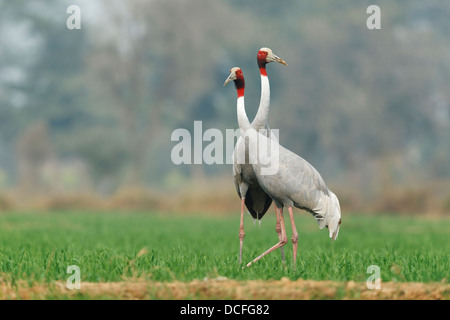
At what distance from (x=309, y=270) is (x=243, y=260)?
1.41 metres

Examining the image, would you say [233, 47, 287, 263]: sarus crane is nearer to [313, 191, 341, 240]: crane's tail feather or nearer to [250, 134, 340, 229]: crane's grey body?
[250, 134, 340, 229]: crane's grey body

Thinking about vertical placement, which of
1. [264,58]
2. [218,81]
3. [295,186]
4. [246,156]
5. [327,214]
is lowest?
[327,214]

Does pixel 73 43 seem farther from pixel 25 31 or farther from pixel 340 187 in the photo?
pixel 340 187

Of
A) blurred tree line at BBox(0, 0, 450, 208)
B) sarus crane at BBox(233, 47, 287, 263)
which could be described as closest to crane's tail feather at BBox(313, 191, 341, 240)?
sarus crane at BBox(233, 47, 287, 263)

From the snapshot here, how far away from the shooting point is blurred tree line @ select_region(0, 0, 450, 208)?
4228cm

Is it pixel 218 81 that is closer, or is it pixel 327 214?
pixel 327 214

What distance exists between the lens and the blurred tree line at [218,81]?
42.3 meters

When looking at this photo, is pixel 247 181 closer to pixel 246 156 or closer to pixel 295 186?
pixel 246 156

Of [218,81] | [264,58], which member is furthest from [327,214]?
[218,81]

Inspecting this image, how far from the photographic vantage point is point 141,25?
141 ft

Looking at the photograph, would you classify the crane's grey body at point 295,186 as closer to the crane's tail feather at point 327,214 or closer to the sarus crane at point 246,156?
the crane's tail feather at point 327,214

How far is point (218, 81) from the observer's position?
165ft

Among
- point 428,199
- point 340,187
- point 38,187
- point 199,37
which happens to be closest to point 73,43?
point 199,37

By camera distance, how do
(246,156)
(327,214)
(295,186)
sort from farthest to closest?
1. (327,214)
2. (246,156)
3. (295,186)
